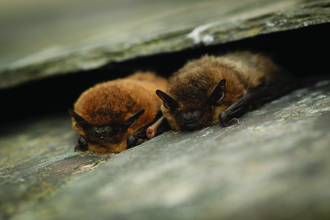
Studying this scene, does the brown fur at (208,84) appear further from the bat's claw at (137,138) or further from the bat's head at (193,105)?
the bat's claw at (137,138)

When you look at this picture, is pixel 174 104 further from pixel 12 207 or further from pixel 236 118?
pixel 12 207

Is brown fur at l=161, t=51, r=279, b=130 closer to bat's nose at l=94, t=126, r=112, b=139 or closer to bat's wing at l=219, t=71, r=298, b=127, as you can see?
bat's wing at l=219, t=71, r=298, b=127

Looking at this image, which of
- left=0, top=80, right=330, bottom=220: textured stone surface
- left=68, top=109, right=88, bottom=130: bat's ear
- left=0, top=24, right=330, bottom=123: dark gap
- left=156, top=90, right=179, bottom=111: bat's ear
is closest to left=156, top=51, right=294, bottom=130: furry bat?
left=156, top=90, right=179, bottom=111: bat's ear

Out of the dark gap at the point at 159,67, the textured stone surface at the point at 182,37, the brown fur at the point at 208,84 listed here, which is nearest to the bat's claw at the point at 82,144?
the brown fur at the point at 208,84

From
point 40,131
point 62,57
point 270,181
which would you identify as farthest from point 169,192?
point 40,131

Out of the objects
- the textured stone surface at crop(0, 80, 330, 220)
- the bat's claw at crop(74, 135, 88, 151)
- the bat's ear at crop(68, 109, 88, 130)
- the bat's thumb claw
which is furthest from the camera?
the bat's claw at crop(74, 135, 88, 151)

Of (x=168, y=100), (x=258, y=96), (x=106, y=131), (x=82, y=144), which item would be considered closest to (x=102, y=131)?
(x=106, y=131)
